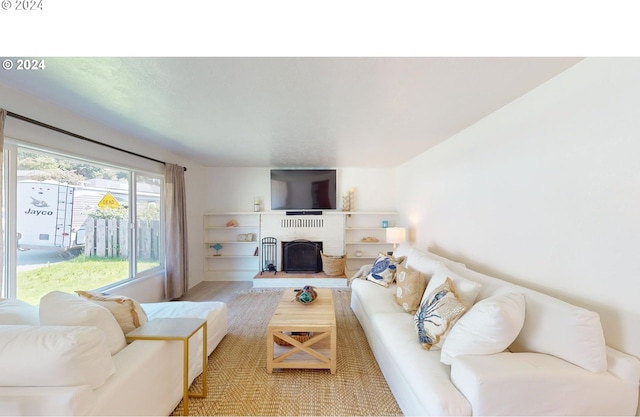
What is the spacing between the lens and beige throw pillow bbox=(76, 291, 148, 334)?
5.00 feet

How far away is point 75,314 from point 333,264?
3.52 metres

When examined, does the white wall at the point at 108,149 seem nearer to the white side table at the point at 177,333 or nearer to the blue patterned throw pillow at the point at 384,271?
the white side table at the point at 177,333

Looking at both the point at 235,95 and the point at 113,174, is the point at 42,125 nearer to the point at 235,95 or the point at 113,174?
the point at 113,174

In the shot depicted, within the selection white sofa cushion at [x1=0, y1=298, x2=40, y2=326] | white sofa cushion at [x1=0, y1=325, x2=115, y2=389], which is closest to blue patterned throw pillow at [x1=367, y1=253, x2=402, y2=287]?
white sofa cushion at [x1=0, y1=325, x2=115, y2=389]

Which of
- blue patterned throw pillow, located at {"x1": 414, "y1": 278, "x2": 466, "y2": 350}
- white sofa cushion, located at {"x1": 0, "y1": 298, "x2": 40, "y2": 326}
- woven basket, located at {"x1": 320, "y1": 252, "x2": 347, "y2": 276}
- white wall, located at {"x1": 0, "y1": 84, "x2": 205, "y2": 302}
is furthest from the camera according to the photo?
woven basket, located at {"x1": 320, "y1": 252, "x2": 347, "y2": 276}

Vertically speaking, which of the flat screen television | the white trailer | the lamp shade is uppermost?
the flat screen television

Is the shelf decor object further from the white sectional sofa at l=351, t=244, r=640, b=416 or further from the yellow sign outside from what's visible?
the yellow sign outside

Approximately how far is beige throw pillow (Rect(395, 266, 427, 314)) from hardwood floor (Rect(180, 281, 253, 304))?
2674mm

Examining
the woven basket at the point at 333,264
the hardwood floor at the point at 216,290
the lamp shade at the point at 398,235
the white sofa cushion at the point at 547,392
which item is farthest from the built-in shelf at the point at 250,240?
the white sofa cushion at the point at 547,392

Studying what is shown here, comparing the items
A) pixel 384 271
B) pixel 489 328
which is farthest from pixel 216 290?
pixel 489 328
